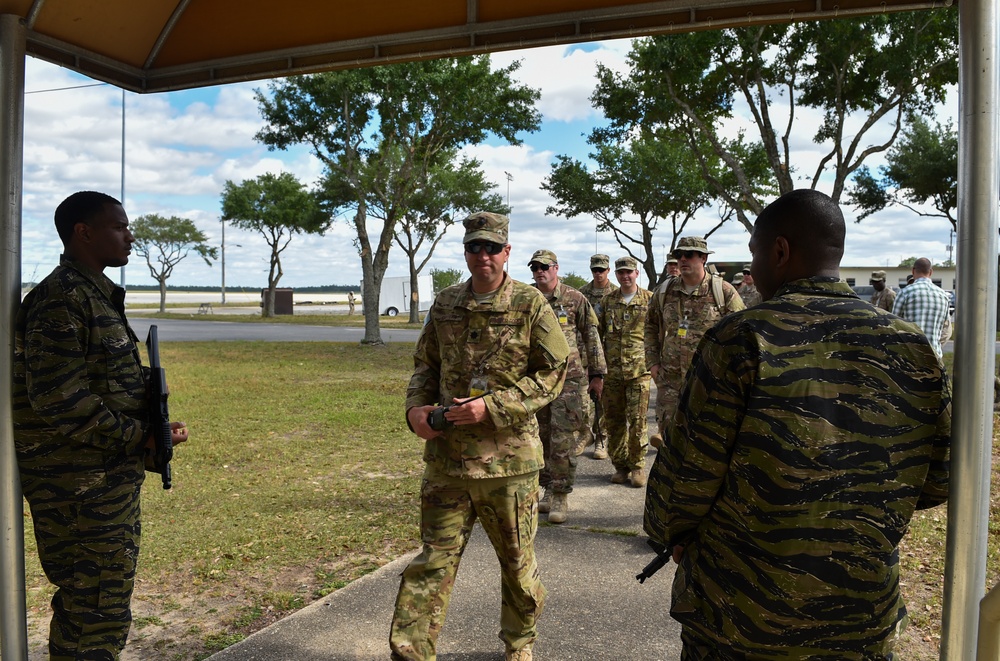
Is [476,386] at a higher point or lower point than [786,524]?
higher

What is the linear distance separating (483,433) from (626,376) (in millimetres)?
4342

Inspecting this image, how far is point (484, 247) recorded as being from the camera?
345 centimetres

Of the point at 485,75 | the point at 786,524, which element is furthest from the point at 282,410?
the point at 485,75

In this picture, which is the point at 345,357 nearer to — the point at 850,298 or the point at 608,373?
the point at 608,373

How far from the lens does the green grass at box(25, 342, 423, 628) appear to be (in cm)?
506

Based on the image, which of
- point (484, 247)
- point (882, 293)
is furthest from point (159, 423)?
point (882, 293)

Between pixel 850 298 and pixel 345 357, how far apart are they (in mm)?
17559

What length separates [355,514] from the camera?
244 inches

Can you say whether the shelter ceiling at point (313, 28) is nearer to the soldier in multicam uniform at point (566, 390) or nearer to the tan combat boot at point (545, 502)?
the soldier in multicam uniform at point (566, 390)

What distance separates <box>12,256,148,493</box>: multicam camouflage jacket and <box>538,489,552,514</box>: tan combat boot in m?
3.68

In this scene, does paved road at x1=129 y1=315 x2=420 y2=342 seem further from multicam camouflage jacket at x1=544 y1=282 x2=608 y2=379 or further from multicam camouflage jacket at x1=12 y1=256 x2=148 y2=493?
multicam camouflage jacket at x1=12 y1=256 x2=148 y2=493

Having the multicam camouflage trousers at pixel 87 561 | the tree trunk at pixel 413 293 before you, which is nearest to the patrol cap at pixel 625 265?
the multicam camouflage trousers at pixel 87 561

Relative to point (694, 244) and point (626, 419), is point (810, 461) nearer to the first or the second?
point (694, 244)

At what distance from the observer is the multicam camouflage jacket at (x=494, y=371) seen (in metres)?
3.32
